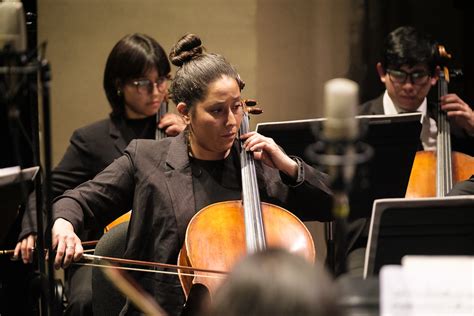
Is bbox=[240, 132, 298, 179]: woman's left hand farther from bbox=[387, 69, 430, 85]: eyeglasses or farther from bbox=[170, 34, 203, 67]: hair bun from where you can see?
bbox=[387, 69, 430, 85]: eyeglasses

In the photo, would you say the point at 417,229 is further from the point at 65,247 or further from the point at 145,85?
the point at 145,85

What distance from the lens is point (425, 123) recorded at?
10.6 ft

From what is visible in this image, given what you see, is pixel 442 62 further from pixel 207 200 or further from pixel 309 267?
pixel 309 267

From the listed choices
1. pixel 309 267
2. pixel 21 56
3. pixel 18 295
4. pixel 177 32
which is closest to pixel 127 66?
pixel 177 32

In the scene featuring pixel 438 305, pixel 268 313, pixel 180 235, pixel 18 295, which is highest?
pixel 268 313

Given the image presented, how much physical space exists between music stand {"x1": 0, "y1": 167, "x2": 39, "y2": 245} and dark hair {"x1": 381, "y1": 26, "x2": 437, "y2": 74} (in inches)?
67.6

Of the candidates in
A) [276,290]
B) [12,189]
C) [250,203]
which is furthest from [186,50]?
[276,290]

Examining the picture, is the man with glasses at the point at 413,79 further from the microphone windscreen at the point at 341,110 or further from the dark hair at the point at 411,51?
the microphone windscreen at the point at 341,110

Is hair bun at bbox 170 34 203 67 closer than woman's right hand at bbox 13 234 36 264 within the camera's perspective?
No

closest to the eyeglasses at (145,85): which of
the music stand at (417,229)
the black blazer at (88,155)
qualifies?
the black blazer at (88,155)

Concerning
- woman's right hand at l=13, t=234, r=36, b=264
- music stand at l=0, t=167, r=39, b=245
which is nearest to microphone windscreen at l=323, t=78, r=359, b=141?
music stand at l=0, t=167, r=39, b=245

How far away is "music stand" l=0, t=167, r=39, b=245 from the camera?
192 cm

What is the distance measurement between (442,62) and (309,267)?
2.28 metres

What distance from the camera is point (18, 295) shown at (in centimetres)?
273
